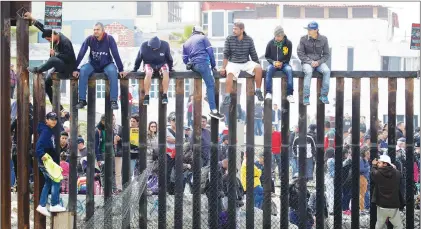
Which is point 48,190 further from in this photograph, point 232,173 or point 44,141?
point 232,173

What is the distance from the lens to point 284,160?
1798 centimetres

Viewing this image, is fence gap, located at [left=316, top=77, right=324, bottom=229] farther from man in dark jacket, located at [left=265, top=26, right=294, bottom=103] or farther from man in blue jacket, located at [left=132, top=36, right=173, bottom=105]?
man in blue jacket, located at [left=132, top=36, right=173, bottom=105]

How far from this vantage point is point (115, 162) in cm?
1906

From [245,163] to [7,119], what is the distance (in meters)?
4.27

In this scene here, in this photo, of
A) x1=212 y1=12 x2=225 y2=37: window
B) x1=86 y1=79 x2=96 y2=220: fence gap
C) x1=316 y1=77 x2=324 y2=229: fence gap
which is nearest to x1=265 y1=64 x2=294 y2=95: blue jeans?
x1=316 y1=77 x2=324 y2=229: fence gap

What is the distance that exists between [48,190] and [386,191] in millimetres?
5834

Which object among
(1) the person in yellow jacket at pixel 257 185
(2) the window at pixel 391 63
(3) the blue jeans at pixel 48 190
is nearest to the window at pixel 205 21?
(2) the window at pixel 391 63

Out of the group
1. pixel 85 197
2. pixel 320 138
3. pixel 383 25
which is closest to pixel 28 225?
pixel 85 197

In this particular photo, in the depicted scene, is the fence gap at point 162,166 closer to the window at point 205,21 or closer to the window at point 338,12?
the window at point 205,21

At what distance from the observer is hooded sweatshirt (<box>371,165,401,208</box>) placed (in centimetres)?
1775

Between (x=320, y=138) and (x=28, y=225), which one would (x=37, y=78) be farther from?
(x=320, y=138)

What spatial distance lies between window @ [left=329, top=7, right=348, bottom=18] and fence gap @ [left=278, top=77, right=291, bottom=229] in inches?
2422

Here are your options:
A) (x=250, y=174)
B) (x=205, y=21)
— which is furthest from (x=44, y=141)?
(x=205, y=21)

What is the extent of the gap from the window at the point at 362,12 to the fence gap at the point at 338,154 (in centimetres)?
6023
